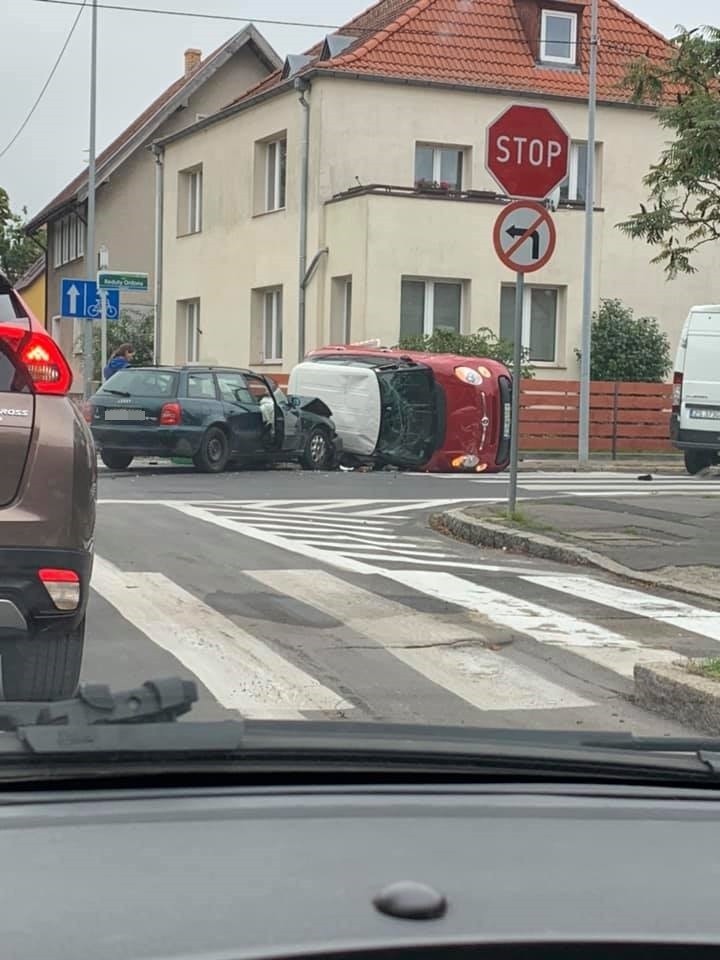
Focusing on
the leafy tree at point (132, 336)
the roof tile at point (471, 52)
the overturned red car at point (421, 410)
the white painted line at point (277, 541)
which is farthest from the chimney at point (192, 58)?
the white painted line at point (277, 541)

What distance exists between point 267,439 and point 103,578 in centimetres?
1117

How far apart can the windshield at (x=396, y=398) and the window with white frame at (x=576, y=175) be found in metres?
0.08

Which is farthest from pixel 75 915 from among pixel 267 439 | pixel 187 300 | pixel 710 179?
A: pixel 187 300

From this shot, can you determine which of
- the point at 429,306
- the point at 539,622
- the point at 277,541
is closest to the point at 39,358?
the point at 539,622

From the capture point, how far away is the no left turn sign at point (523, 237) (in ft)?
40.6

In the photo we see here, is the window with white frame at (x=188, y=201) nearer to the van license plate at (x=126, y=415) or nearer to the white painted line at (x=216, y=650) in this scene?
the van license plate at (x=126, y=415)

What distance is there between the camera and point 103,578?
9.43m

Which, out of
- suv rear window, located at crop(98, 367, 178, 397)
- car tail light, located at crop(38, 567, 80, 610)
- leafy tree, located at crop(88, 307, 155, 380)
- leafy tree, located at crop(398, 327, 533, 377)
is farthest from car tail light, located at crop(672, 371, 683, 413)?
leafy tree, located at crop(88, 307, 155, 380)

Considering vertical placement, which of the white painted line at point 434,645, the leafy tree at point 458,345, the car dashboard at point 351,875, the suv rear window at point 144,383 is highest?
the leafy tree at point 458,345

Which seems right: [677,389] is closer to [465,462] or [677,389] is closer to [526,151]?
[465,462]

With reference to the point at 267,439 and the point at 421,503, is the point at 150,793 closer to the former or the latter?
the point at 421,503

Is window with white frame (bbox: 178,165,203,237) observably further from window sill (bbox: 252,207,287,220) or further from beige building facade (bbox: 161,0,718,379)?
window sill (bbox: 252,207,287,220)

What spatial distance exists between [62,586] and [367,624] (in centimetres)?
355

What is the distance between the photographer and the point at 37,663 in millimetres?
4988
